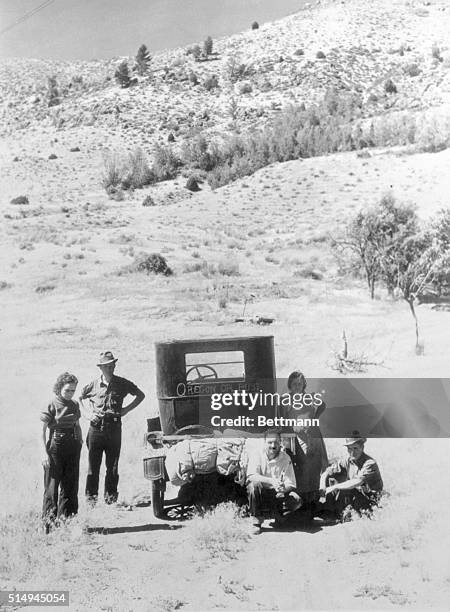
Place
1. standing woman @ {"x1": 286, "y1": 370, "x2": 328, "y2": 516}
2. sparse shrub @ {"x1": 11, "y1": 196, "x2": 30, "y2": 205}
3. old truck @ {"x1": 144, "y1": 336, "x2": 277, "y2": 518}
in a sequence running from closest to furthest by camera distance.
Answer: standing woman @ {"x1": 286, "y1": 370, "x2": 328, "y2": 516} → old truck @ {"x1": 144, "y1": 336, "x2": 277, "y2": 518} → sparse shrub @ {"x1": 11, "y1": 196, "x2": 30, "y2": 205}

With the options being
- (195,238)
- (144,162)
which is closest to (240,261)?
(195,238)

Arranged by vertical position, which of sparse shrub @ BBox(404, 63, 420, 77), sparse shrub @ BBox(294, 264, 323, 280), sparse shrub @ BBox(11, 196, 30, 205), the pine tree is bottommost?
sparse shrub @ BBox(294, 264, 323, 280)

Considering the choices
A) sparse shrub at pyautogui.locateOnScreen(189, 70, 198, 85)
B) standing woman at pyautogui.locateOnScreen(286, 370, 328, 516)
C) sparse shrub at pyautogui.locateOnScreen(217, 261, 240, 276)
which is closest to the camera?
standing woman at pyautogui.locateOnScreen(286, 370, 328, 516)

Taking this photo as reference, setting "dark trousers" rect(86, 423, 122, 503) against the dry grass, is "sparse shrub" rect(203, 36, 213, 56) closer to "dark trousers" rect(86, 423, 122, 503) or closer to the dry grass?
"dark trousers" rect(86, 423, 122, 503)

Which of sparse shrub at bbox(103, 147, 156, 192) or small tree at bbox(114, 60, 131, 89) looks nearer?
sparse shrub at bbox(103, 147, 156, 192)

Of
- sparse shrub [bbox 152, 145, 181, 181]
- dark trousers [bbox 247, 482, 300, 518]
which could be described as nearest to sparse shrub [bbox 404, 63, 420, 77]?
sparse shrub [bbox 152, 145, 181, 181]

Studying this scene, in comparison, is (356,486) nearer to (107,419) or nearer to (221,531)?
(221,531)

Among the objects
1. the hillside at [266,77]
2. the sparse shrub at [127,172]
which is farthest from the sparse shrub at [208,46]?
the sparse shrub at [127,172]
